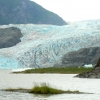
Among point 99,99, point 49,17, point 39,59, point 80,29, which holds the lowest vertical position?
point 99,99

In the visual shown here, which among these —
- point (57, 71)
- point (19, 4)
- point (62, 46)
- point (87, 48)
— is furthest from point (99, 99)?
point (19, 4)

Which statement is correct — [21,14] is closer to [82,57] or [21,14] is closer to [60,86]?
[82,57]

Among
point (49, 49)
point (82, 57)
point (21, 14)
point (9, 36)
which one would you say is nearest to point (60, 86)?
point (49, 49)

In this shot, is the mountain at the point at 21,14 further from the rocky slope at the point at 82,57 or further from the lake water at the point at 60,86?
the lake water at the point at 60,86

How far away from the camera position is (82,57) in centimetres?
7019

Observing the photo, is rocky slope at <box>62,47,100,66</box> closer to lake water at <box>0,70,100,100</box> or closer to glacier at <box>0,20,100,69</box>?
glacier at <box>0,20,100,69</box>

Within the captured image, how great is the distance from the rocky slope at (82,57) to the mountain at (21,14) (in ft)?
303

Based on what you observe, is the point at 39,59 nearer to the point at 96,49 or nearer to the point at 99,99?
the point at 96,49

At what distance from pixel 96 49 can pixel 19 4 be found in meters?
105

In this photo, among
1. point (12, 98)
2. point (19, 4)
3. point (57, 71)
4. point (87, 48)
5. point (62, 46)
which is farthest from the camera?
point (19, 4)

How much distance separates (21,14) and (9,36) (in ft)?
280

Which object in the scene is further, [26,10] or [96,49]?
[26,10]

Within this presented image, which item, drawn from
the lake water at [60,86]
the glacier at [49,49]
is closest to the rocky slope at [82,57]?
the glacier at [49,49]

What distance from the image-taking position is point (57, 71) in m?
57.4
